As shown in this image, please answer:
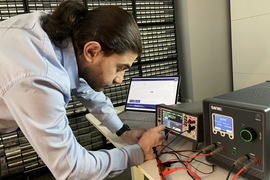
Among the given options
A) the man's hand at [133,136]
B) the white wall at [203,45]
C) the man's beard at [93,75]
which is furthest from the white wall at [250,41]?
the man's beard at [93,75]

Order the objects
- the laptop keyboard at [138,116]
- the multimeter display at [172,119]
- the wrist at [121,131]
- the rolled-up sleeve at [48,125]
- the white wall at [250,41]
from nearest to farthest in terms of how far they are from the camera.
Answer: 1. the rolled-up sleeve at [48,125]
2. the multimeter display at [172,119]
3. the wrist at [121,131]
4. the laptop keyboard at [138,116]
5. the white wall at [250,41]

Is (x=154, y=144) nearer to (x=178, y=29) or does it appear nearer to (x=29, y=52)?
(x=29, y=52)

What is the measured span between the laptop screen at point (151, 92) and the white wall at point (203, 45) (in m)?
0.94

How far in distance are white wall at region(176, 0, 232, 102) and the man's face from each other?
1.62 meters

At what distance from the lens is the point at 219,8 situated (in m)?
2.37

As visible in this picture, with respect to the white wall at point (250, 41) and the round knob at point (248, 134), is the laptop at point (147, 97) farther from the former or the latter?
the white wall at point (250, 41)

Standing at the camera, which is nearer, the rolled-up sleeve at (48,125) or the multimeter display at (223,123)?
the rolled-up sleeve at (48,125)

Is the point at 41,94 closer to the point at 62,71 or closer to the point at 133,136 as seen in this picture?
the point at 62,71

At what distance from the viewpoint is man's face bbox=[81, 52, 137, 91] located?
0.77 metres

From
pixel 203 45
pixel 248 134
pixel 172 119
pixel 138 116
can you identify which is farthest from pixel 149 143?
pixel 203 45

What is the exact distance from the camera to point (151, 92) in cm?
147

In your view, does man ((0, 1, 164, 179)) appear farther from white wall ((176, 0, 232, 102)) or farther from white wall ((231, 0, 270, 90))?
white wall ((231, 0, 270, 90))

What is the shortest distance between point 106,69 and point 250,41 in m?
1.98

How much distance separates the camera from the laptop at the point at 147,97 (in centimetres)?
137
